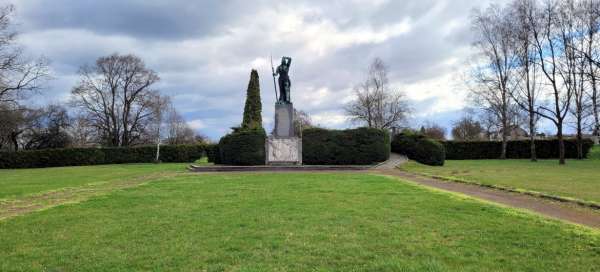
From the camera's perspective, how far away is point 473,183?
13.7 metres

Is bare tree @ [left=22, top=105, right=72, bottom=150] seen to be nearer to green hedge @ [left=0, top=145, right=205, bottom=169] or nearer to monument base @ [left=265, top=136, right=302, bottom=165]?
green hedge @ [left=0, top=145, right=205, bottom=169]

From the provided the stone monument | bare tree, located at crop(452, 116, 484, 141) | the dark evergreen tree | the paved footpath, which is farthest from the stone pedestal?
bare tree, located at crop(452, 116, 484, 141)

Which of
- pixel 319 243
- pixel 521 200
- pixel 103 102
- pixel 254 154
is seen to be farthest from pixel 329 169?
pixel 103 102

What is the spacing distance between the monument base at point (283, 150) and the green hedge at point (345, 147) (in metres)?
0.34

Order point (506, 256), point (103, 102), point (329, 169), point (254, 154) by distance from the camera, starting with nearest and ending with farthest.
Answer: point (506, 256), point (329, 169), point (254, 154), point (103, 102)

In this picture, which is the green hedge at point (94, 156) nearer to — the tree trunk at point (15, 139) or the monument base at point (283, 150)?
the tree trunk at point (15, 139)

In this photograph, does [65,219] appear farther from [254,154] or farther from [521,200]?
[254,154]

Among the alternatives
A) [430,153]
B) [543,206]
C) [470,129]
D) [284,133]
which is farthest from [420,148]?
[470,129]

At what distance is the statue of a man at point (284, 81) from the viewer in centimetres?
2633

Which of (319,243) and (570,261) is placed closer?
(570,261)

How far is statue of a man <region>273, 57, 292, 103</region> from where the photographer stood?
26.3 meters

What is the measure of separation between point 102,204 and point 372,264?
677 centimetres

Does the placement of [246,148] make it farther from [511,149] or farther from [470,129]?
[470,129]

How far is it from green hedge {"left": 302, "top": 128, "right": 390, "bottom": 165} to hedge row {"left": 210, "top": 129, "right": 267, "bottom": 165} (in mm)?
2400
